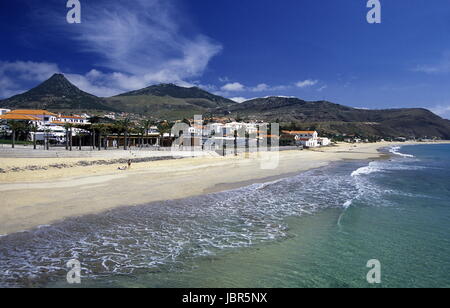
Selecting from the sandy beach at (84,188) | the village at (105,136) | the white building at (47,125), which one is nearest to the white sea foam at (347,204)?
the sandy beach at (84,188)

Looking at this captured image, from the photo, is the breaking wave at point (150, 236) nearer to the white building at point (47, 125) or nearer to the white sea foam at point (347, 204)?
the white sea foam at point (347, 204)

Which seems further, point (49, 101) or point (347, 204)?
point (49, 101)

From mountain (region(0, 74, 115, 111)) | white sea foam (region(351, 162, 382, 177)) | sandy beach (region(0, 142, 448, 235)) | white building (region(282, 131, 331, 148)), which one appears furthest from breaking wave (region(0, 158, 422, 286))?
mountain (region(0, 74, 115, 111))

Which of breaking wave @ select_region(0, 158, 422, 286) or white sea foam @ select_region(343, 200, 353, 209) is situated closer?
breaking wave @ select_region(0, 158, 422, 286)

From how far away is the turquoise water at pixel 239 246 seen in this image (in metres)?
6.17

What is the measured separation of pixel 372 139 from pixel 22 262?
14938 centimetres

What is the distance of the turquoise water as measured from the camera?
6.17 meters

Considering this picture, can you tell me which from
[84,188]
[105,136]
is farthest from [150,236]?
[105,136]

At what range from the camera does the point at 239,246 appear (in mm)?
7980

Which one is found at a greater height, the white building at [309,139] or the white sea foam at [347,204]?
the white building at [309,139]

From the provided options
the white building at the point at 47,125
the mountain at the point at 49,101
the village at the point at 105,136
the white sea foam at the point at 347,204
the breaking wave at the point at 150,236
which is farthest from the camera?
the mountain at the point at 49,101

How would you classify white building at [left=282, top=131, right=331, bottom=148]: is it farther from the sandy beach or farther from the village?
the sandy beach

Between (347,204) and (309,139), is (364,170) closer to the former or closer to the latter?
(347,204)
